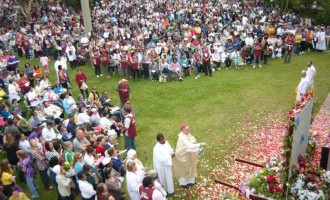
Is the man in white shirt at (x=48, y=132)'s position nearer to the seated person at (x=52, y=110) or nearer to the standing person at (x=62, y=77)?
the seated person at (x=52, y=110)

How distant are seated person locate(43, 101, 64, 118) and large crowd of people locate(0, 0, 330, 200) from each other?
37mm

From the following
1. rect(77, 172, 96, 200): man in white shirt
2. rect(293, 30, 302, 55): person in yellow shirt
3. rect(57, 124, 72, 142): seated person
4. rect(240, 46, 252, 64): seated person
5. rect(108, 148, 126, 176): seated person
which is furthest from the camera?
rect(293, 30, 302, 55): person in yellow shirt

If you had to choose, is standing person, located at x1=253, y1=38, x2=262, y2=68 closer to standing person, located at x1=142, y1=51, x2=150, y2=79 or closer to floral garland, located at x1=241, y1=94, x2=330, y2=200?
standing person, located at x1=142, y1=51, x2=150, y2=79

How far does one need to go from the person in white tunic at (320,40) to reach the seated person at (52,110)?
15.7 meters

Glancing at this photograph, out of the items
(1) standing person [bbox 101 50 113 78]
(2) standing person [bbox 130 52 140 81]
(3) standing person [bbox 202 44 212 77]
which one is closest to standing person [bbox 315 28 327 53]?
(3) standing person [bbox 202 44 212 77]

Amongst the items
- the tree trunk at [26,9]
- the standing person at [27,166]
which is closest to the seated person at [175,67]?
the standing person at [27,166]

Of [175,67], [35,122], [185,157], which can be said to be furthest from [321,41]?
[35,122]

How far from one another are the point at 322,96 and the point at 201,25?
42.8 ft

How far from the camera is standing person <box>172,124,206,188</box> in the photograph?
29.1 ft

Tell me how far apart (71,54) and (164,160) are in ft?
44.5

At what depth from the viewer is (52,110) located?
42.8ft

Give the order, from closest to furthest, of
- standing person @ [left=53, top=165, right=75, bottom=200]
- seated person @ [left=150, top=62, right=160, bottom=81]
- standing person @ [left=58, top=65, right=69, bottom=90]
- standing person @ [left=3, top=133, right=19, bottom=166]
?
1. standing person @ [left=53, top=165, right=75, bottom=200]
2. standing person @ [left=3, top=133, right=19, bottom=166]
3. standing person @ [left=58, top=65, right=69, bottom=90]
4. seated person @ [left=150, top=62, right=160, bottom=81]

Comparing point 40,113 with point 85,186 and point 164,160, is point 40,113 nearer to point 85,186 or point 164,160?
point 85,186

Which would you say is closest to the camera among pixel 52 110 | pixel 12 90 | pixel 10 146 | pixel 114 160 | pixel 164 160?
pixel 164 160
